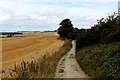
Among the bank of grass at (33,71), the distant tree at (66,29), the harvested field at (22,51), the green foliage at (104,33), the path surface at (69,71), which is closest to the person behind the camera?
the bank of grass at (33,71)

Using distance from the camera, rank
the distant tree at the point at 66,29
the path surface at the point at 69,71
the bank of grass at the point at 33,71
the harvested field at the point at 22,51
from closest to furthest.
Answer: the bank of grass at the point at 33,71 → the path surface at the point at 69,71 → the harvested field at the point at 22,51 → the distant tree at the point at 66,29

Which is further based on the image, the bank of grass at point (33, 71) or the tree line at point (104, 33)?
the tree line at point (104, 33)

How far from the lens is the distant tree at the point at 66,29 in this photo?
43.1 meters

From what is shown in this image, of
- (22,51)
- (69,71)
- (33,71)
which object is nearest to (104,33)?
(69,71)

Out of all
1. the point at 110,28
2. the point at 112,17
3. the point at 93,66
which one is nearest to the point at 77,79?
the point at 93,66

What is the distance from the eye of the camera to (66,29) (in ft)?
148

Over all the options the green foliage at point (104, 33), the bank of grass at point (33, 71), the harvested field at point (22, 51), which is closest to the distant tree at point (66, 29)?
the harvested field at point (22, 51)

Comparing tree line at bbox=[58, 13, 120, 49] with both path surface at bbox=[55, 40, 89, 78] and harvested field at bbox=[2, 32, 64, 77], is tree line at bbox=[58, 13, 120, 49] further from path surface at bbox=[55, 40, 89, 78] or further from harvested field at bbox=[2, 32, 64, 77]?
harvested field at bbox=[2, 32, 64, 77]

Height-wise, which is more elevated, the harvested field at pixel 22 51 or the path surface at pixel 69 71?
the path surface at pixel 69 71

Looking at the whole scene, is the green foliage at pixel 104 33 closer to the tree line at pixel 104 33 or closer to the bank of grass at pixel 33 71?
the tree line at pixel 104 33

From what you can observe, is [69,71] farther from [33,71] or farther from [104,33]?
[104,33]

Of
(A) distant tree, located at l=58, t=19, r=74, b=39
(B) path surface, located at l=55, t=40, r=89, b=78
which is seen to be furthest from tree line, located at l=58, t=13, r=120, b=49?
(A) distant tree, located at l=58, t=19, r=74, b=39

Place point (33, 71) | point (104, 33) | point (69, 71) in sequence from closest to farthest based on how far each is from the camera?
point (33, 71) → point (69, 71) → point (104, 33)

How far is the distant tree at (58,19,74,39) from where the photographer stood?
141 feet
